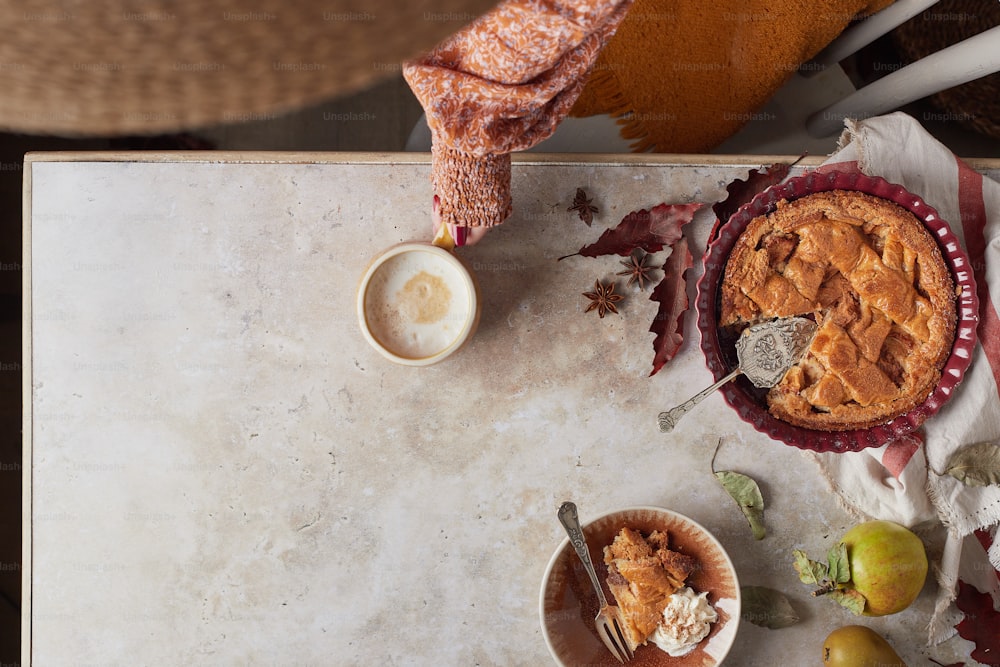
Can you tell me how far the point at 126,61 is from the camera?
0.24m

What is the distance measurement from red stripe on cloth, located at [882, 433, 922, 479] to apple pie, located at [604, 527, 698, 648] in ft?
1.09

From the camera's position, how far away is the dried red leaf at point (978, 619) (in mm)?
1259

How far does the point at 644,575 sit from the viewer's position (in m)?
1.20

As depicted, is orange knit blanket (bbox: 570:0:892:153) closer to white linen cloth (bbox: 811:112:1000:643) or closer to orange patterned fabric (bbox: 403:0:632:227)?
white linen cloth (bbox: 811:112:1000:643)

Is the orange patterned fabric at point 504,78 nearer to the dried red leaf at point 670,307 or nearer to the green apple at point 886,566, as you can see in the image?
the dried red leaf at point 670,307

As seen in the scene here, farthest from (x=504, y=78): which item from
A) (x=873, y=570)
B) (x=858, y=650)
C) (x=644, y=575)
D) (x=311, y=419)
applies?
(x=858, y=650)

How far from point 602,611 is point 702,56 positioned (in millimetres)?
926

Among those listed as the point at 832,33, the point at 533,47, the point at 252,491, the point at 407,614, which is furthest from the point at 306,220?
the point at 832,33

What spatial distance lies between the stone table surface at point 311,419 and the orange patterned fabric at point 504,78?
0.85ft

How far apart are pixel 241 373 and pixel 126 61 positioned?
1.09 metres

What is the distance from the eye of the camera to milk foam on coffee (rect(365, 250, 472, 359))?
1215 millimetres

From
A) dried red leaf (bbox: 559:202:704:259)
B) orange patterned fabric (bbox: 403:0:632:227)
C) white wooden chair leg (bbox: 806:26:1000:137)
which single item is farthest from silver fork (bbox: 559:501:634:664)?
white wooden chair leg (bbox: 806:26:1000:137)

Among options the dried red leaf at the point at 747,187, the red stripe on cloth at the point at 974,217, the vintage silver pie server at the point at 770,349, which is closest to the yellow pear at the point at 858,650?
the vintage silver pie server at the point at 770,349

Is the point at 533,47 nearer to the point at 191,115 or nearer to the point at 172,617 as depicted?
the point at 191,115
